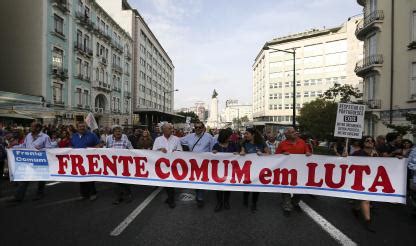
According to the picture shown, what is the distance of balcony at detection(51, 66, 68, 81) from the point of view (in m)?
34.6

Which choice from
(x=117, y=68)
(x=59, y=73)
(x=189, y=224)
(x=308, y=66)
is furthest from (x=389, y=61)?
(x=308, y=66)

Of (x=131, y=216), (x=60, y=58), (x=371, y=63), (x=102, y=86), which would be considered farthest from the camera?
(x=102, y=86)

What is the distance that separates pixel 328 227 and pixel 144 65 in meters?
71.7

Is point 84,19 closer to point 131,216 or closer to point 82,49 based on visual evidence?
point 82,49

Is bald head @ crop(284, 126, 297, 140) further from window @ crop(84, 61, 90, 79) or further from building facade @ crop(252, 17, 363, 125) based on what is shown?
building facade @ crop(252, 17, 363, 125)

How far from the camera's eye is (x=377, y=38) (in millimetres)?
26422

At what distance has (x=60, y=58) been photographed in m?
36.2

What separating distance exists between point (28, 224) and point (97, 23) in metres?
44.6

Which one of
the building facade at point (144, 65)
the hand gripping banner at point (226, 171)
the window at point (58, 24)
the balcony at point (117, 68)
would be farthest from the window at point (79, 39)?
the hand gripping banner at point (226, 171)

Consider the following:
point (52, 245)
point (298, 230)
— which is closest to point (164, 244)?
point (52, 245)

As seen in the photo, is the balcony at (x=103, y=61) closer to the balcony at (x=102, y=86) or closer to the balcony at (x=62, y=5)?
the balcony at (x=102, y=86)

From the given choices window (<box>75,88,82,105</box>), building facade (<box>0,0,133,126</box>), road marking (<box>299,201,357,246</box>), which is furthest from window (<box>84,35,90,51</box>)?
road marking (<box>299,201,357,246</box>)

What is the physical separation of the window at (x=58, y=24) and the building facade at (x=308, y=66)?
47.2 meters

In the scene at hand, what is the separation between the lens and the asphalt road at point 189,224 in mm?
5184
